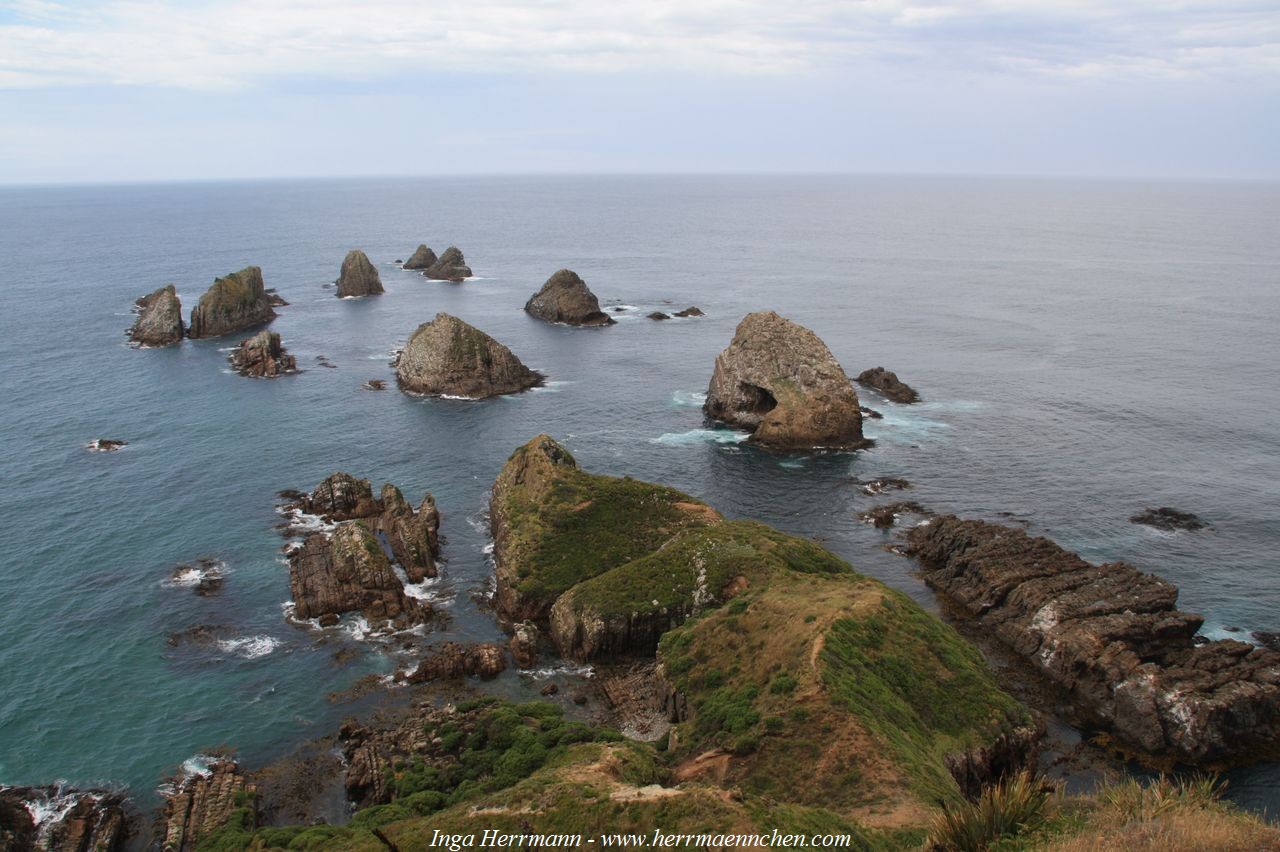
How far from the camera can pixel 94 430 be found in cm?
9525

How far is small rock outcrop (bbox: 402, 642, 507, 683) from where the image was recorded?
5262cm

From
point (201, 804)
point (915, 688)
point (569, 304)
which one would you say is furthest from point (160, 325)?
point (915, 688)

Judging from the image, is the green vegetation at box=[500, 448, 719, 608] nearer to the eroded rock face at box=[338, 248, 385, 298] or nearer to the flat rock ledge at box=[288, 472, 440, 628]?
the flat rock ledge at box=[288, 472, 440, 628]

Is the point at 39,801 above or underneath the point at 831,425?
underneath

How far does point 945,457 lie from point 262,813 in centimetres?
7048

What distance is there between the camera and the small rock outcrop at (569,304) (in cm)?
14988

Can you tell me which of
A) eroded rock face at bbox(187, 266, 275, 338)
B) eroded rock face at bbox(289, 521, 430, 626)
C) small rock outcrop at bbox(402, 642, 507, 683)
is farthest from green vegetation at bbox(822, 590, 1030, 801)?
eroded rock face at bbox(187, 266, 275, 338)

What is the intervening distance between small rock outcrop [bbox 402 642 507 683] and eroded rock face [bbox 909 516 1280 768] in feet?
108

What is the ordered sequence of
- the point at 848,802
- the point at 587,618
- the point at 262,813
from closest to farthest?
the point at 848,802
the point at 262,813
the point at 587,618

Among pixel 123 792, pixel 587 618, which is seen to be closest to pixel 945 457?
pixel 587 618

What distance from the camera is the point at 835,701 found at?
41.4 metres

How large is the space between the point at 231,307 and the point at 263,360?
1197 inches

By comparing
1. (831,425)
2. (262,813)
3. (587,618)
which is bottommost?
(262,813)

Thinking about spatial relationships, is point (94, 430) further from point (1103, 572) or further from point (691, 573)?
point (1103, 572)
